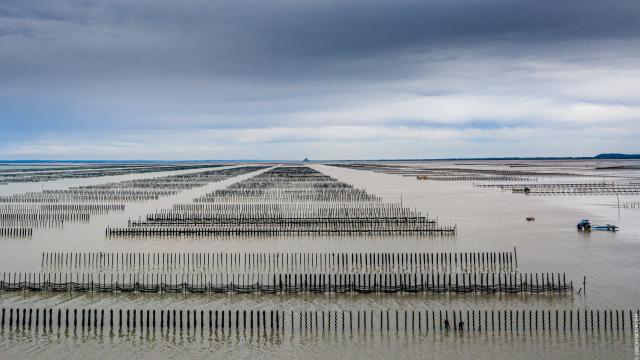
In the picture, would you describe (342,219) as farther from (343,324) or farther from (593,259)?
(343,324)

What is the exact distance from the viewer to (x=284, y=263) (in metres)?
31.9

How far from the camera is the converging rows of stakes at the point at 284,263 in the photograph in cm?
3039

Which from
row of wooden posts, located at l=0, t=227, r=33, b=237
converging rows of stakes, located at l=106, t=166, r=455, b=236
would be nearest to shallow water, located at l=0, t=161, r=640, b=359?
row of wooden posts, located at l=0, t=227, r=33, b=237

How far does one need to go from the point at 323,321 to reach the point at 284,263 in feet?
35.0

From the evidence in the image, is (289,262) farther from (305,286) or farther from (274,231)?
(274,231)

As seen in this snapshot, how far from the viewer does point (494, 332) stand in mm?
21125

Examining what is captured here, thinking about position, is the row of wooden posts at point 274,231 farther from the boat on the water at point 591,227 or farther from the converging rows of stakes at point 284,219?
the boat on the water at point 591,227

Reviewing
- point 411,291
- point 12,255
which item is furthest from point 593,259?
point 12,255

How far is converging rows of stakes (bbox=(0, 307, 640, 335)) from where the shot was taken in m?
21.3

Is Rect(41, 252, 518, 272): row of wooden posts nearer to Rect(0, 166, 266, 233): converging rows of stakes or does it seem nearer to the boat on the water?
the boat on the water

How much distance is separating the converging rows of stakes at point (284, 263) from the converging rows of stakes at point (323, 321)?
24.1ft

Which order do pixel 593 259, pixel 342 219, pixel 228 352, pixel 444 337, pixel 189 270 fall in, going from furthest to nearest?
pixel 342 219
pixel 593 259
pixel 189 270
pixel 444 337
pixel 228 352

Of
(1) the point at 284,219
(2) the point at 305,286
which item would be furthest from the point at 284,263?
(1) the point at 284,219

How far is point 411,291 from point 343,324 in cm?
524
